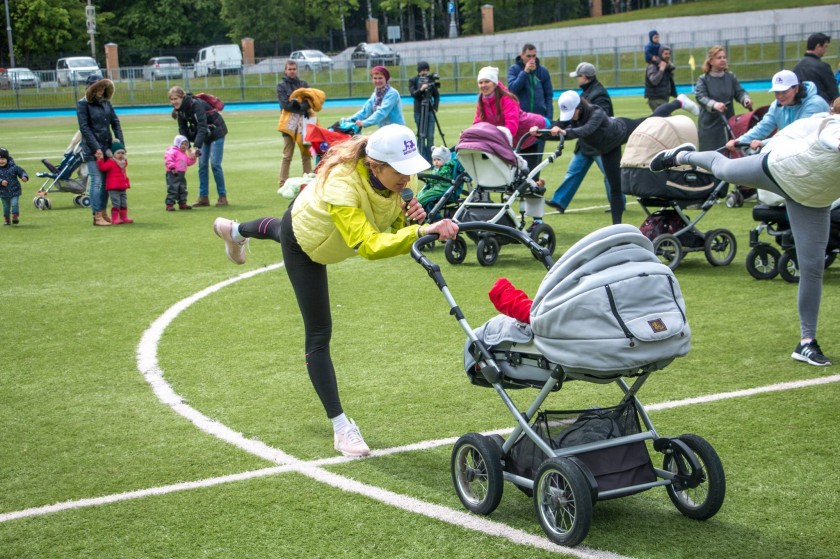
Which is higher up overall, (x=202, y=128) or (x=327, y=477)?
(x=202, y=128)

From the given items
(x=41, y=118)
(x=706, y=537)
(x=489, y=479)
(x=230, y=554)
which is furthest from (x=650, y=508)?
(x=41, y=118)

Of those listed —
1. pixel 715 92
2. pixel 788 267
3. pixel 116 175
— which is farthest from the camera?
pixel 715 92

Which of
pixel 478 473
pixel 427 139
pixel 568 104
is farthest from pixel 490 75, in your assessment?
pixel 478 473

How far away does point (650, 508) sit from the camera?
17.1 feet

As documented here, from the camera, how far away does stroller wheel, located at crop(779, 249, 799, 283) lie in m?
10.2

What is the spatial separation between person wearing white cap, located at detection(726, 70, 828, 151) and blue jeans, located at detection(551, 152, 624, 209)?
3541 mm

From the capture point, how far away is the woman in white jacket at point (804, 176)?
6.75m

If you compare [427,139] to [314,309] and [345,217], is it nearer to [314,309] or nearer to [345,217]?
[314,309]

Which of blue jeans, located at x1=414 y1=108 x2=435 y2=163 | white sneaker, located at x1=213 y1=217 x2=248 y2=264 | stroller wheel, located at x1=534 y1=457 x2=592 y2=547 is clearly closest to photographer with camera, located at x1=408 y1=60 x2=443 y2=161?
blue jeans, located at x1=414 y1=108 x2=435 y2=163

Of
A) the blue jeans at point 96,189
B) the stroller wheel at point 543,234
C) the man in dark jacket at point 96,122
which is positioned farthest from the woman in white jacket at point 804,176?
the blue jeans at point 96,189

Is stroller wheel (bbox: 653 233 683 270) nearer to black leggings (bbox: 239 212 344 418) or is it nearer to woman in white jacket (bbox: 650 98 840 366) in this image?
woman in white jacket (bbox: 650 98 840 366)

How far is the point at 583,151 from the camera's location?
14.0 m

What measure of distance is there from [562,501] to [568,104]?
27.6 ft

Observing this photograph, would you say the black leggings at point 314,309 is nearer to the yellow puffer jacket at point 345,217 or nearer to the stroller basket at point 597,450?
the yellow puffer jacket at point 345,217
